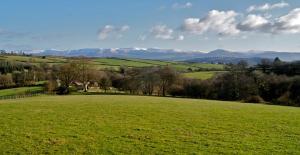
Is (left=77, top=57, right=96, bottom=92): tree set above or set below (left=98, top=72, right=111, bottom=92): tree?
above

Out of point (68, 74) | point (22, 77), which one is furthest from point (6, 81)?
point (68, 74)

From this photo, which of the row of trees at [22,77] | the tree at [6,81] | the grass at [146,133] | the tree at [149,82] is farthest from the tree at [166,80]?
the grass at [146,133]

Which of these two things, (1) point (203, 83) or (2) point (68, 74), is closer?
(1) point (203, 83)

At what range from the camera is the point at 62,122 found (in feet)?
68.1

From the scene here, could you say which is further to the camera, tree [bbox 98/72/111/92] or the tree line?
tree [bbox 98/72/111/92]

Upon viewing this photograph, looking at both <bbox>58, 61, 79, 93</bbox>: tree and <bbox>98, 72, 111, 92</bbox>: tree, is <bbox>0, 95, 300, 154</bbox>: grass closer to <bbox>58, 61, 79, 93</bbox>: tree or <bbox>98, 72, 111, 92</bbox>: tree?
<bbox>58, 61, 79, 93</bbox>: tree

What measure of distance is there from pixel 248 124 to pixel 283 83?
6181 cm

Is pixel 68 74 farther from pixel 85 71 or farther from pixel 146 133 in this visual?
pixel 146 133

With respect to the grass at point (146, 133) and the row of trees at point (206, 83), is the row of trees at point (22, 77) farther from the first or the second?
the grass at point (146, 133)

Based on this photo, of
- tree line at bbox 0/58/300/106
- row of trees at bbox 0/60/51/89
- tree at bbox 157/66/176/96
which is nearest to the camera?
tree line at bbox 0/58/300/106

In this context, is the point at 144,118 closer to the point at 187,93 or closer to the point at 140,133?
the point at 140,133

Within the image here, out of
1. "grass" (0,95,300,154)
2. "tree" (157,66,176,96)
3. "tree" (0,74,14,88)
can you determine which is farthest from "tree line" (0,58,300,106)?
"grass" (0,95,300,154)

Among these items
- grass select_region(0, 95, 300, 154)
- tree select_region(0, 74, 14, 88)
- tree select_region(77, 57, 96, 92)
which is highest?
tree select_region(77, 57, 96, 92)

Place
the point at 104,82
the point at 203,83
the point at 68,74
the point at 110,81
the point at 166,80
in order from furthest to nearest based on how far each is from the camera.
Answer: the point at 110,81
the point at 104,82
the point at 166,80
the point at 68,74
the point at 203,83
